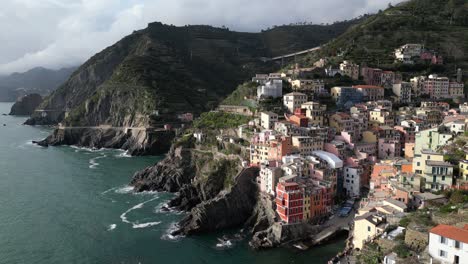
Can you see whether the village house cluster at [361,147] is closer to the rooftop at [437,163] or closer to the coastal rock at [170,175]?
the rooftop at [437,163]

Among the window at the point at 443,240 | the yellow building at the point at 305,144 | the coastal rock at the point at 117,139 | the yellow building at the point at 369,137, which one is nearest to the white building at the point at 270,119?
the yellow building at the point at 305,144

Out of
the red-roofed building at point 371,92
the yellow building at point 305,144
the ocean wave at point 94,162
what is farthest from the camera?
the ocean wave at point 94,162

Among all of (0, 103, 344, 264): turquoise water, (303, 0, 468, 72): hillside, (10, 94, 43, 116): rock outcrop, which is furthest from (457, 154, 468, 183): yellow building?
(10, 94, 43, 116): rock outcrop

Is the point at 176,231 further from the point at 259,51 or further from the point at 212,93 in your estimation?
the point at 259,51

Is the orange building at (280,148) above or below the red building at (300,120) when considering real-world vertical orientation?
below

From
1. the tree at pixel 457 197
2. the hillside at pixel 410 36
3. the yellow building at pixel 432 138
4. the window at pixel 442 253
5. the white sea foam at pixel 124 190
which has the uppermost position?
the hillside at pixel 410 36

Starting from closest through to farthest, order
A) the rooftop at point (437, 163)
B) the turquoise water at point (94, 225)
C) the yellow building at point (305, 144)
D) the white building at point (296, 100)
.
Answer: the rooftop at point (437, 163) → the turquoise water at point (94, 225) → the yellow building at point (305, 144) → the white building at point (296, 100)

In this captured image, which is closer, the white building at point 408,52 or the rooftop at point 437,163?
the rooftop at point 437,163
